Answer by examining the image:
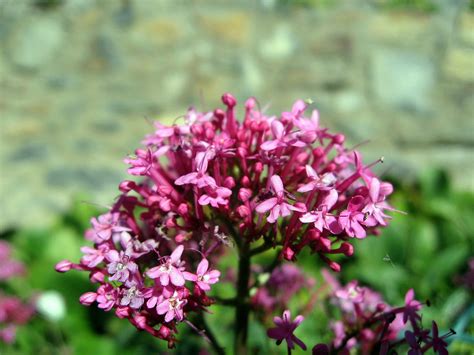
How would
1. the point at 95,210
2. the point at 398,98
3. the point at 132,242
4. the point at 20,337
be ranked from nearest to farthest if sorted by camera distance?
the point at 132,242, the point at 20,337, the point at 95,210, the point at 398,98

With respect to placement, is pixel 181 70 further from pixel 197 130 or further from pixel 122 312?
pixel 122 312

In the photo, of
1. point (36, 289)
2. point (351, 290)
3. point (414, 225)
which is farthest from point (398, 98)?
point (351, 290)

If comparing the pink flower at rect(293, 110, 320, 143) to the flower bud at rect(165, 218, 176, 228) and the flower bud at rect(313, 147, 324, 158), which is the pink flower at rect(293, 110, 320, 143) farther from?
the flower bud at rect(165, 218, 176, 228)

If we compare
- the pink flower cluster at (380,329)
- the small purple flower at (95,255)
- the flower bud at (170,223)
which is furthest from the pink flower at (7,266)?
the flower bud at (170,223)

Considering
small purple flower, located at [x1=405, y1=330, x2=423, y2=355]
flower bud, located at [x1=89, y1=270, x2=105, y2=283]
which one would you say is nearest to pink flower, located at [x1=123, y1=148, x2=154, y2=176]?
flower bud, located at [x1=89, y1=270, x2=105, y2=283]

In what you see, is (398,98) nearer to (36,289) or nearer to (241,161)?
(36,289)

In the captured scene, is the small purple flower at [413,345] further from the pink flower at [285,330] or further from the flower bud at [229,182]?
the flower bud at [229,182]

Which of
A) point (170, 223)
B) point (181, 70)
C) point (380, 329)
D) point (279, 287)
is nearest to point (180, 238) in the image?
point (170, 223)
